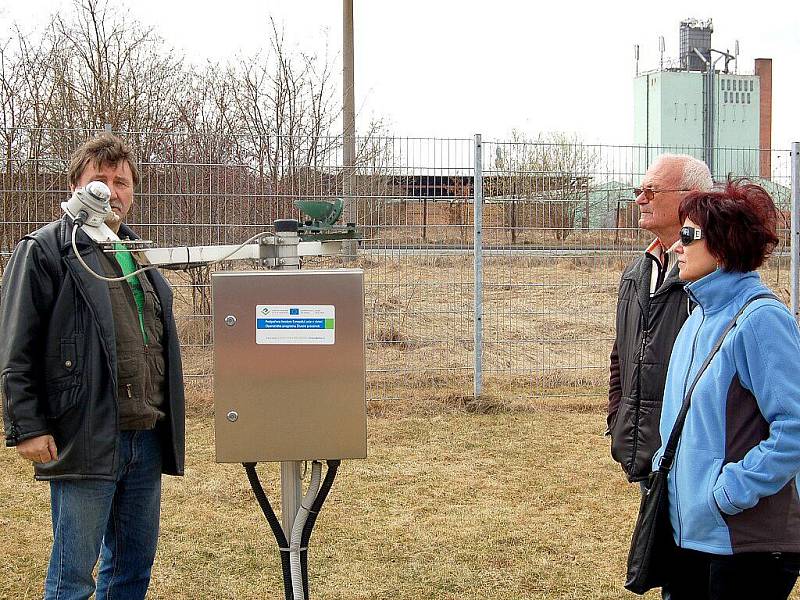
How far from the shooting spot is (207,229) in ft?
24.8

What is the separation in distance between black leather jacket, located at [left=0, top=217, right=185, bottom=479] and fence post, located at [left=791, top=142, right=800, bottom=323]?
22.0 ft

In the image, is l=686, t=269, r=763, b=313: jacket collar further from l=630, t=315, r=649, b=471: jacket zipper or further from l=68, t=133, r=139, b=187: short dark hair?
l=68, t=133, r=139, b=187: short dark hair

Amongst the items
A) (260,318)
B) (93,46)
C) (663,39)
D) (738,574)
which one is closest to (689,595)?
(738,574)

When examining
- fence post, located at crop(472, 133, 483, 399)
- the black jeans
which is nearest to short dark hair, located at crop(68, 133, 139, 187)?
the black jeans

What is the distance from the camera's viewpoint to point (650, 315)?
3154mm

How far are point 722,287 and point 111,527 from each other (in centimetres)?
206

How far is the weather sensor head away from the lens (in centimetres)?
261

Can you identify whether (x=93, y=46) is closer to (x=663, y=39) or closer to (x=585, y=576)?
(x=585, y=576)

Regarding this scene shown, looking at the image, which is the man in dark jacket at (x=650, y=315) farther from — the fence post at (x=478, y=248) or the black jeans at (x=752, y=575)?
the fence post at (x=478, y=248)

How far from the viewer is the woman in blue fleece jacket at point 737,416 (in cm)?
230

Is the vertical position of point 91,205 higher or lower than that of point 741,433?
higher

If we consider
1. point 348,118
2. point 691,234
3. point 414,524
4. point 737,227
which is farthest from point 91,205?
point 348,118

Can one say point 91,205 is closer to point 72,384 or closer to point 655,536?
point 72,384

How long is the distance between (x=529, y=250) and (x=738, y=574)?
5.54 m
